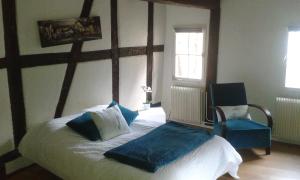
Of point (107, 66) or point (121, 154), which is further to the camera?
point (107, 66)

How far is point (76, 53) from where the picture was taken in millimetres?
3812

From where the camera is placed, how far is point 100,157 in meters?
2.76

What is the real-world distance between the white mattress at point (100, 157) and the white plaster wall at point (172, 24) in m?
1.93

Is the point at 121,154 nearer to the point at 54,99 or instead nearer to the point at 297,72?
the point at 54,99

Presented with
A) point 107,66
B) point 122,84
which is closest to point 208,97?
point 122,84

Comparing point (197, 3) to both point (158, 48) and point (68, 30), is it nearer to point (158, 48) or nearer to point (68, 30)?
point (158, 48)

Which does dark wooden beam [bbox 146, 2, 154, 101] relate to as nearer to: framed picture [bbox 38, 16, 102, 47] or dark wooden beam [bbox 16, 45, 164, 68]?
dark wooden beam [bbox 16, 45, 164, 68]

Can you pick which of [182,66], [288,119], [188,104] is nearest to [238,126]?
[288,119]

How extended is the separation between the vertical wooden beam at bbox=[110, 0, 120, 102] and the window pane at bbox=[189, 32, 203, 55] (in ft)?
4.57

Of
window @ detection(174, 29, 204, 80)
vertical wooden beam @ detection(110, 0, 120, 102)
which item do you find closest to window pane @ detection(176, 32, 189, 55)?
window @ detection(174, 29, 204, 80)

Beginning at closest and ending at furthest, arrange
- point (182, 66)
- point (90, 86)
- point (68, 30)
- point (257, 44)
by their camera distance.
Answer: point (68, 30) < point (90, 86) < point (257, 44) < point (182, 66)

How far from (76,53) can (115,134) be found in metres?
1.21

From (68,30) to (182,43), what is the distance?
2.25 meters

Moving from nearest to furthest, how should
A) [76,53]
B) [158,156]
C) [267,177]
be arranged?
[158,156]
[267,177]
[76,53]
